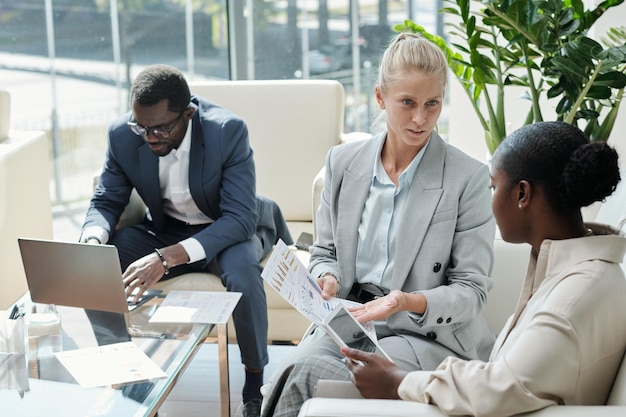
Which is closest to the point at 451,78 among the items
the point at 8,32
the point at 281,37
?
the point at 281,37

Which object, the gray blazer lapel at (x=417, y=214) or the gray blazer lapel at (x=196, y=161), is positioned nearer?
the gray blazer lapel at (x=417, y=214)

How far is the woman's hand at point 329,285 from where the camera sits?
88.0 inches

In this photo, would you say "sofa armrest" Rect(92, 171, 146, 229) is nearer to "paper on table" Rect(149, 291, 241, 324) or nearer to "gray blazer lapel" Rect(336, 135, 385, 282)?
"paper on table" Rect(149, 291, 241, 324)

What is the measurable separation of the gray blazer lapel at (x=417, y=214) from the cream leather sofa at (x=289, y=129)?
1444 millimetres

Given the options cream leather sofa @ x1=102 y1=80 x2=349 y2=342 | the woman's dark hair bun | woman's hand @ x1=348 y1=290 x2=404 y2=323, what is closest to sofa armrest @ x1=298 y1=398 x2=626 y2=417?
the woman's dark hair bun

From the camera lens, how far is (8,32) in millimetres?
4891

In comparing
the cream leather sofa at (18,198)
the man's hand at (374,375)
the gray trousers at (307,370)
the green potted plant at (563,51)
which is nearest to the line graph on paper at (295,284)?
the gray trousers at (307,370)

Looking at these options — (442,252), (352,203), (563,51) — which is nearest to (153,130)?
(352,203)

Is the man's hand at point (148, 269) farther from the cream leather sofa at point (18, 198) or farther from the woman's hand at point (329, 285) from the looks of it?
the cream leather sofa at point (18, 198)

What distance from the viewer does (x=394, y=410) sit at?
4.96ft

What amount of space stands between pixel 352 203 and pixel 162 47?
304 centimetres

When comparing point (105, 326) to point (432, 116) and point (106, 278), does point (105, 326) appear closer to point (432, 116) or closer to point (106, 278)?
point (106, 278)

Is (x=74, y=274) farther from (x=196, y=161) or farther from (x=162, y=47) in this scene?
(x=162, y=47)

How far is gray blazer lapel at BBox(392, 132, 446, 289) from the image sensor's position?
2.23m
